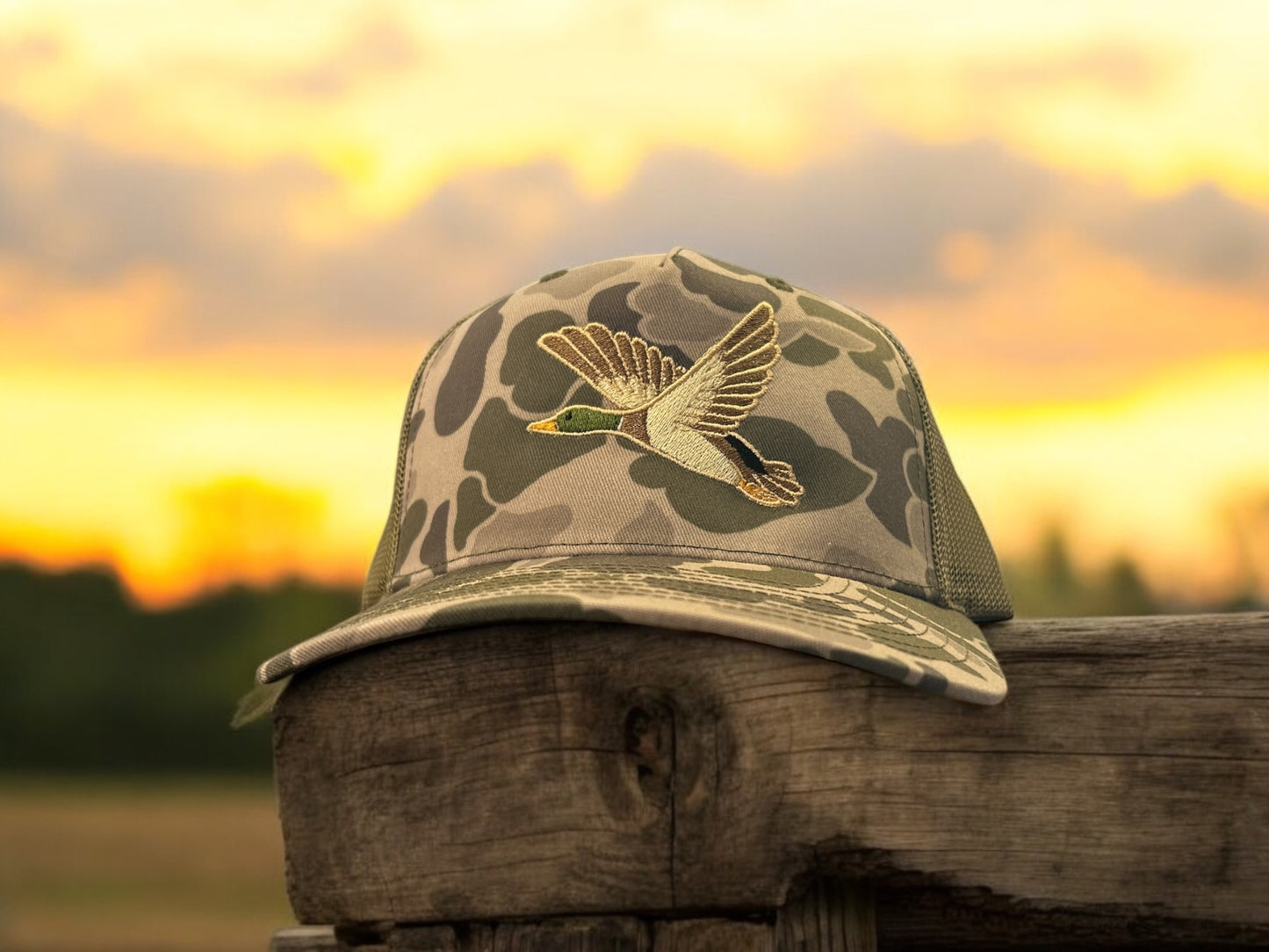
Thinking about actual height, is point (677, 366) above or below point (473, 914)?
above

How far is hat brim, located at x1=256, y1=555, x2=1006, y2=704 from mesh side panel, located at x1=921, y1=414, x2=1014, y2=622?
3.4 inches

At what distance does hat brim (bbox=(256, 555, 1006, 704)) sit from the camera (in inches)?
48.9

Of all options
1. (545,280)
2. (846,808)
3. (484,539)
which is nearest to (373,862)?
(484,539)

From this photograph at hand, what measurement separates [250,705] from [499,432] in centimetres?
46

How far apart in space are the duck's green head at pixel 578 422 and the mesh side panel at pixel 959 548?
0.39 metres

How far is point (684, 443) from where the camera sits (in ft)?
5.04

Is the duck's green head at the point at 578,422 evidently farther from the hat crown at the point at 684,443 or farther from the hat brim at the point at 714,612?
the hat brim at the point at 714,612

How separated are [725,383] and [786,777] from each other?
0.50m

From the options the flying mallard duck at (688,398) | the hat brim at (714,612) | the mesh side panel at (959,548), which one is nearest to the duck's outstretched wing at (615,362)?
the flying mallard duck at (688,398)

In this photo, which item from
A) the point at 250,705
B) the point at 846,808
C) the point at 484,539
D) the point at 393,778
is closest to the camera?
the point at 846,808

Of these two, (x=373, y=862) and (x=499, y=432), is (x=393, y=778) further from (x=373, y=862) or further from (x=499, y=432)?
(x=499, y=432)

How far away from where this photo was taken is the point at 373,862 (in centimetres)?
138

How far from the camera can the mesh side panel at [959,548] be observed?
1.56 meters

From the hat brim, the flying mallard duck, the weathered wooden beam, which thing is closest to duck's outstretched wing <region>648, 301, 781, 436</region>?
the flying mallard duck
